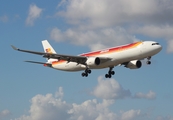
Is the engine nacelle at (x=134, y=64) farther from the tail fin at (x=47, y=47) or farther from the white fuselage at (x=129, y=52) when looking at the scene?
the tail fin at (x=47, y=47)

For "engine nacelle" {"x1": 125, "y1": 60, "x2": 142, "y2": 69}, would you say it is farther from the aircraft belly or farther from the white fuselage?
→ the aircraft belly

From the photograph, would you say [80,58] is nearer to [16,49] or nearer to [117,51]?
[117,51]

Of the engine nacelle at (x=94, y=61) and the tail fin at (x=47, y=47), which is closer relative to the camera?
the engine nacelle at (x=94, y=61)

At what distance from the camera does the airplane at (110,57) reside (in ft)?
271

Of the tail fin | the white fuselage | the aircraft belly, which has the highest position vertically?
the tail fin

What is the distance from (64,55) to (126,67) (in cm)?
1234

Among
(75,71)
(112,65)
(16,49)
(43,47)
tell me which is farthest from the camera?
(43,47)

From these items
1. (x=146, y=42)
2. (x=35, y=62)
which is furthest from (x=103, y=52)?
(x=35, y=62)

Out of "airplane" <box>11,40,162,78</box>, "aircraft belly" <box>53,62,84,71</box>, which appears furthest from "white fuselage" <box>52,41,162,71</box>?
"aircraft belly" <box>53,62,84,71</box>

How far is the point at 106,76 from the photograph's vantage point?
94.6 m

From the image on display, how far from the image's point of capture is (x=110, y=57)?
278ft

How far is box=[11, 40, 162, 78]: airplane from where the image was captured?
8262cm

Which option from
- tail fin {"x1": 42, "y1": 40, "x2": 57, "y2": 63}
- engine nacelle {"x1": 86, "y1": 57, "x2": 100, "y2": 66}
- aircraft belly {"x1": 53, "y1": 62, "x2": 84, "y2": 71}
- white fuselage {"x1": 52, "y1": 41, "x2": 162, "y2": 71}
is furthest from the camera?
tail fin {"x1": 42, "y1": 40, "x2": 57, "y2": 63}

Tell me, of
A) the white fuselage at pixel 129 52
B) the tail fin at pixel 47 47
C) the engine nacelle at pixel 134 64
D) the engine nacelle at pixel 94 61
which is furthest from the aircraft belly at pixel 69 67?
the tail fin at pixel 47 47
